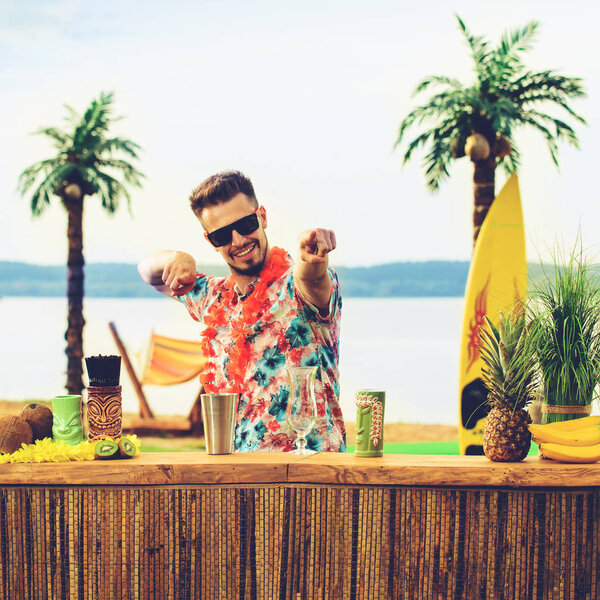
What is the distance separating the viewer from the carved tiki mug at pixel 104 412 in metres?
2.55

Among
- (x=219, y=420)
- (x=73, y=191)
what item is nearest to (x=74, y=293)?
(x=73, y=191)

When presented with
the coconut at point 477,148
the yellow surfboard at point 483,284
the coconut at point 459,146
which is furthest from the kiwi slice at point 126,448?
the coconut at point 459,146

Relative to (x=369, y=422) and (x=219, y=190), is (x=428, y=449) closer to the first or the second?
(x=219, y=190)

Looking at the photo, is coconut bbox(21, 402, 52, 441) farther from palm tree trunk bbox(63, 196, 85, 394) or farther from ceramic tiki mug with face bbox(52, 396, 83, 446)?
palm tree trunk bbox(63, 196, 85, 394)

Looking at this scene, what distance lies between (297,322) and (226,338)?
32 centimetres

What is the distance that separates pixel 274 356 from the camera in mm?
3035

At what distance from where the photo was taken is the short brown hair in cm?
311

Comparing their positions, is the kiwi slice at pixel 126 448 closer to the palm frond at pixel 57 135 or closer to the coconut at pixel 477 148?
the coconut at pixel 477 148

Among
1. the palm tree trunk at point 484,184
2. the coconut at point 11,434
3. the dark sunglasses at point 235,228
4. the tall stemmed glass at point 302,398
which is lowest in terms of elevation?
the coconut at point 11,434

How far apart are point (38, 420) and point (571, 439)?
5.60 feet

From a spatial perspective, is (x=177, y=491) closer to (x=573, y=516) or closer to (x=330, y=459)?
(x=330, y=459)

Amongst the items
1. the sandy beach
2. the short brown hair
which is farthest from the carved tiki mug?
the sandy beach

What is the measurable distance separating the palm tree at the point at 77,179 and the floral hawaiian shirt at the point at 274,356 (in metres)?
11.8

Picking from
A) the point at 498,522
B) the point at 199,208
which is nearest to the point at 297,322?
the point at 199,208
